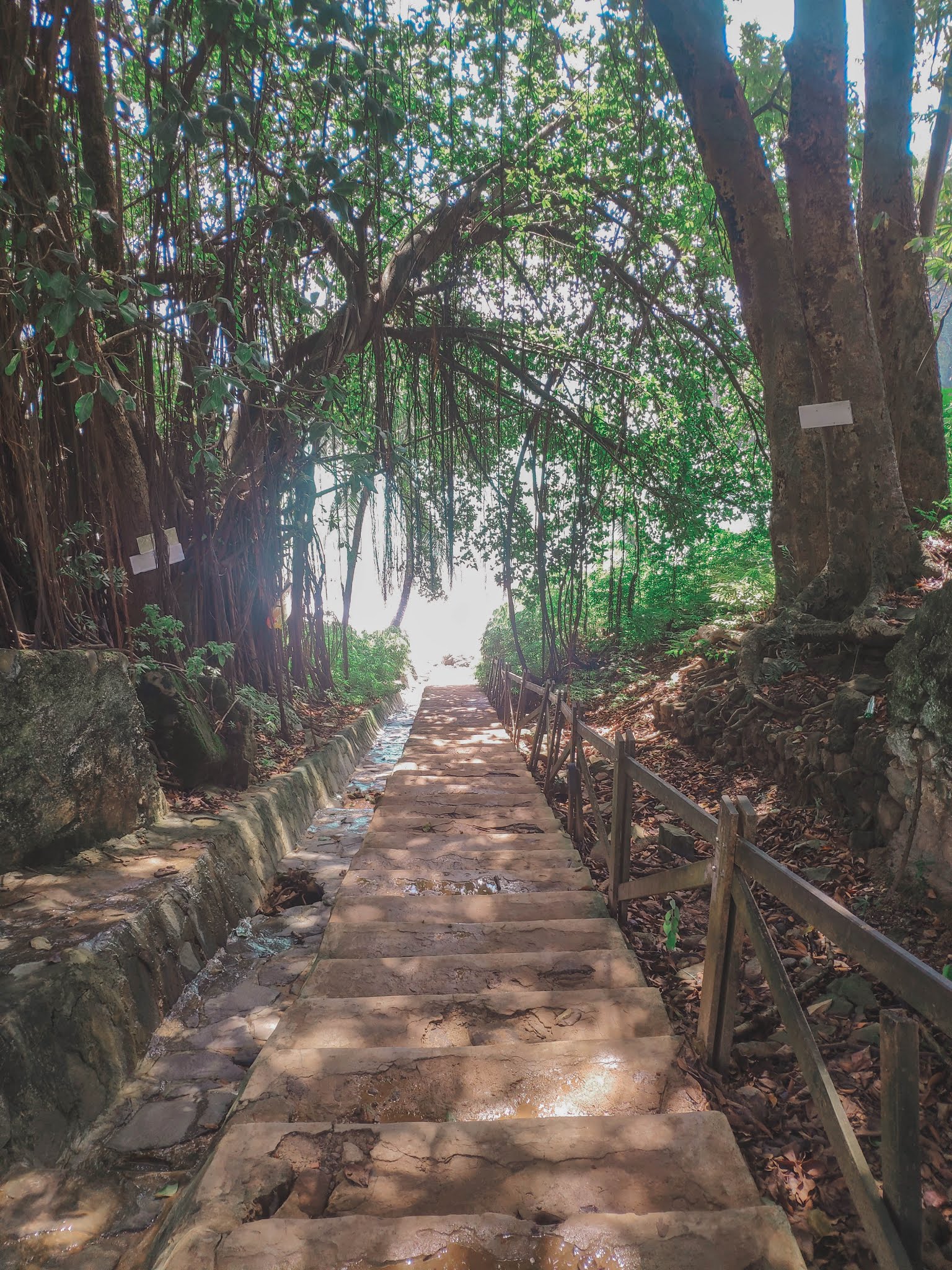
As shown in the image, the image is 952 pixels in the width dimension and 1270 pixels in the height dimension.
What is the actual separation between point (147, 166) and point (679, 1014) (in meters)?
5.35

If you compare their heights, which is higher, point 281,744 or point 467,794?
point 281,744

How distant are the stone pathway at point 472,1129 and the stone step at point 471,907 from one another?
0.02 metres

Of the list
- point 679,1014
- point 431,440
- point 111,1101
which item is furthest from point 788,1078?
point 431,440

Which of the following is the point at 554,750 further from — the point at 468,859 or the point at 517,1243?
the point at 517,1243

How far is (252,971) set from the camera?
2836 millimetres

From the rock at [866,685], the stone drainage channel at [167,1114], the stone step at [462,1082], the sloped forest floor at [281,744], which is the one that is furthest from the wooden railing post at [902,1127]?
the sloped forest floor at [281,744]

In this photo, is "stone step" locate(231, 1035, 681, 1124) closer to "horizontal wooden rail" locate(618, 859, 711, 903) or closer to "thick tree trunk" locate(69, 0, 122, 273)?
"horizontal wooden rail" locate(618, 859, 711, 903)

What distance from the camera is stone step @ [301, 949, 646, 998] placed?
7.18 ft

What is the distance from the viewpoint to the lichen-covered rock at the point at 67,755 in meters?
2.66

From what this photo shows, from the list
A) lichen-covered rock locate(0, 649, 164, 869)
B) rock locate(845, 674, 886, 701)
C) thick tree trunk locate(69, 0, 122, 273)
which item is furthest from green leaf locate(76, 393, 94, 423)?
rock locate(845, 674, 886, 701)

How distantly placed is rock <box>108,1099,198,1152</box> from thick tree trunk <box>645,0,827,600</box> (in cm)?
412

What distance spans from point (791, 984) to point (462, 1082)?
2.75ft

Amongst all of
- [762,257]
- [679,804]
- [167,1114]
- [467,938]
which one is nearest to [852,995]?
[679,804]

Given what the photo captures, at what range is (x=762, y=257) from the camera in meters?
4.38
